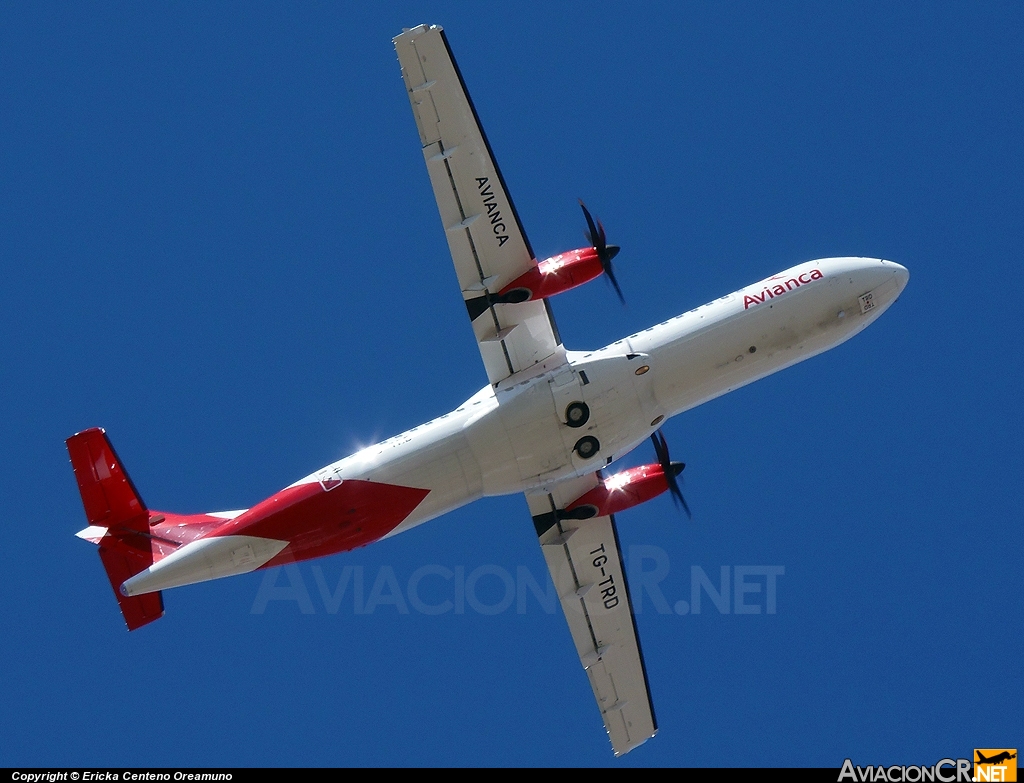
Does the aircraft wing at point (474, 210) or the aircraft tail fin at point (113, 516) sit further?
the aircraft tail fin at point (113, 516)

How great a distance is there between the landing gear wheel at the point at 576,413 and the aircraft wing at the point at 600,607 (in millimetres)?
2495

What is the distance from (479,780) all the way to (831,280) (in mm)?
13076

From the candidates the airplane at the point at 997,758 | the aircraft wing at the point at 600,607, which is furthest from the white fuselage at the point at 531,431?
the airplane at the point at 997,758

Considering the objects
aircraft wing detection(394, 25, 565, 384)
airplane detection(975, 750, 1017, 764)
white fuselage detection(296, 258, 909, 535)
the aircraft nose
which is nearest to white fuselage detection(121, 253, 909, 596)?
white fuselage detection(296, 258, 909, 535)

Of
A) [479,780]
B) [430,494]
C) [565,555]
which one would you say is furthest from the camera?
[565,555]

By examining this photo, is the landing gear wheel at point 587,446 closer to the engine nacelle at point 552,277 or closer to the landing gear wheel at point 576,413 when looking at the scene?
the landing gear wheel at point 576,413

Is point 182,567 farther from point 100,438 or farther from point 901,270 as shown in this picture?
point 901,270

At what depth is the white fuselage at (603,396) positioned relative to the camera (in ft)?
90.4

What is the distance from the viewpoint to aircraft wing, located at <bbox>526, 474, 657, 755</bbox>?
3022 centimetres

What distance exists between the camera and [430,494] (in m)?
27.7

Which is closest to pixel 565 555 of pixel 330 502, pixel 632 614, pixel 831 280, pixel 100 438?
pixel 632 614

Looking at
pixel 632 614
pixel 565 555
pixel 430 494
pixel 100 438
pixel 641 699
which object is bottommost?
pixel 641 699

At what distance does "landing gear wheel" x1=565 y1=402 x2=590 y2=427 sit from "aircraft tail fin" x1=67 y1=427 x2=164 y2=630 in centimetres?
978

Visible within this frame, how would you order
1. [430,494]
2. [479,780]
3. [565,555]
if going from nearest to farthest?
[479,780]
[430,494]
[565,555]
